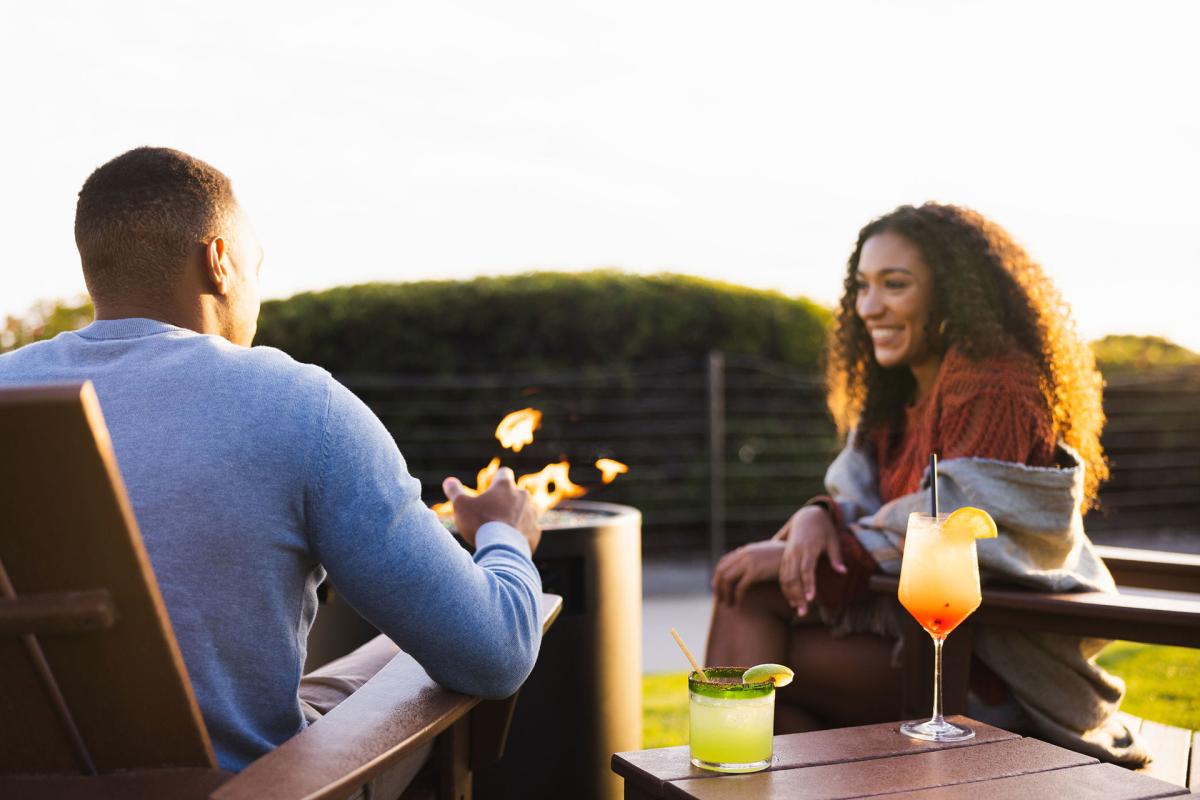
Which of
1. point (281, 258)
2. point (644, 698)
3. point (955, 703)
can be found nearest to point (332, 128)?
point (281, 258)

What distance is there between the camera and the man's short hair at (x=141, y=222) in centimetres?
146

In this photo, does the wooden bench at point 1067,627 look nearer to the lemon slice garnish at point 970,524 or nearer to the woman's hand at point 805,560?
the woman's hand at point 805,560

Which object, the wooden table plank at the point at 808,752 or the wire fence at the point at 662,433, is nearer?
the wooden table plank at the point at 808,752

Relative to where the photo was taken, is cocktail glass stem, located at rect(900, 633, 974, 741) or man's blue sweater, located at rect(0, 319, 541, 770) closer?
man's blue sweater, located at rect(0, 319, 541, 770)

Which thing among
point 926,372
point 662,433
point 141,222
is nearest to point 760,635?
point 926,372

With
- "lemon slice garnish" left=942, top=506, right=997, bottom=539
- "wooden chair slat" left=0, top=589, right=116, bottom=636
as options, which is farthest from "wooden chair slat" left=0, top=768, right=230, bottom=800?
"lemon slice garnish" left=942, top=506, right=997, bottom=539

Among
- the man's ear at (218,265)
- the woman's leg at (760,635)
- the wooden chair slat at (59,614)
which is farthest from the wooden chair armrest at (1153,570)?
the wooden chair slat at (59,614)

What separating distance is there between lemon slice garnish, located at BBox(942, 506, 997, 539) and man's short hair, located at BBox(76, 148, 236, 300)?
3.83ft

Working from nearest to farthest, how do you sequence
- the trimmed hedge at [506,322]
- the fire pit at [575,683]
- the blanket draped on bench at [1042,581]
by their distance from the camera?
the blanket draped on bench at [1042,581] < the fire pit at [575,683] < the trimmed hedge at [506,322]

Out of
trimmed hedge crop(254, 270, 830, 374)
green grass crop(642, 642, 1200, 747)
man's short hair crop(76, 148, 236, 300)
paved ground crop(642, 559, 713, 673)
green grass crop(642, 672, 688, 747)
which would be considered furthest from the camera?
trimmed hedge crop(254, 270, 830, 374)

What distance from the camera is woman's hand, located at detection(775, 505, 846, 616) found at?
2.58 metres

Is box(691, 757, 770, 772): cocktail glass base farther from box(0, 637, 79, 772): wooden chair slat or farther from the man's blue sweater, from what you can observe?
box(0, 637, 79, 772): wooden chair slat

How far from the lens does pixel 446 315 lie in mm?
7336

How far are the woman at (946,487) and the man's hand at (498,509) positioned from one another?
0.96m
